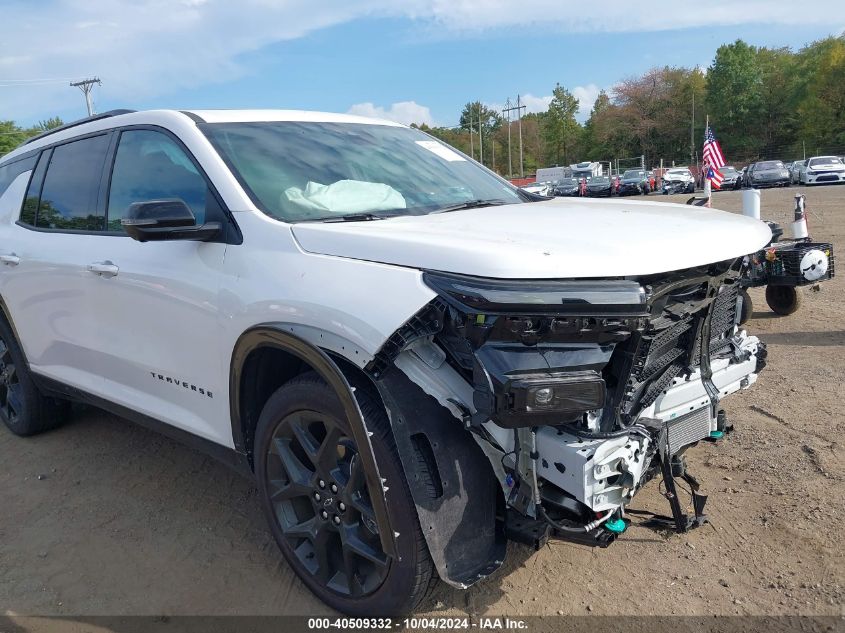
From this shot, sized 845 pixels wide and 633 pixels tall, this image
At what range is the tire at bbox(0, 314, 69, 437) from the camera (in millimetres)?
4547

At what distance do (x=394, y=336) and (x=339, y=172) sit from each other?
1266 mm

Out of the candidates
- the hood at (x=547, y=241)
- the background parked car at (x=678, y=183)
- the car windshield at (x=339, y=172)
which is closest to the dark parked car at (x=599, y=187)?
the background parked car at (x=678, y=183)

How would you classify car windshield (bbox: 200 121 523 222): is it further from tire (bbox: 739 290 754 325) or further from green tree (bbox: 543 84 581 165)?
green tree (bbox: 543 84 581 165)

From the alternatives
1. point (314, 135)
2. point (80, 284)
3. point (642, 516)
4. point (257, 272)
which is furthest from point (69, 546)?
point (642, 516)

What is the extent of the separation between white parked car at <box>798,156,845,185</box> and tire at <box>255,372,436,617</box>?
35133 millimetres

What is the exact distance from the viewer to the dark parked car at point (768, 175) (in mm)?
33406

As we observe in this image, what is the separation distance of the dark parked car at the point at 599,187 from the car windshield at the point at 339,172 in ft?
128

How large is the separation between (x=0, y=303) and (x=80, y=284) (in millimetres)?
1355

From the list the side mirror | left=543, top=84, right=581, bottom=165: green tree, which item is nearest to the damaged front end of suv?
the side mirror

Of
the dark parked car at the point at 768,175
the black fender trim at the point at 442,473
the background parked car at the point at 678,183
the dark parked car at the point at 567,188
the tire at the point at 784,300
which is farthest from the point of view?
the dark parked car at the point at 567,188

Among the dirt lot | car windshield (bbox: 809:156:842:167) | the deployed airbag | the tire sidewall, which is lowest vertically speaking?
the dirt lot

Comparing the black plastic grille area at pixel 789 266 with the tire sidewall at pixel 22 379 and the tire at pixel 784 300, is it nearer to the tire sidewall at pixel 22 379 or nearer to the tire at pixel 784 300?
the tire at pixel 784 300

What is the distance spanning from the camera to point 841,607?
2539 mm

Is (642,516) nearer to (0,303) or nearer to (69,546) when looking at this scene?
(69,546)
